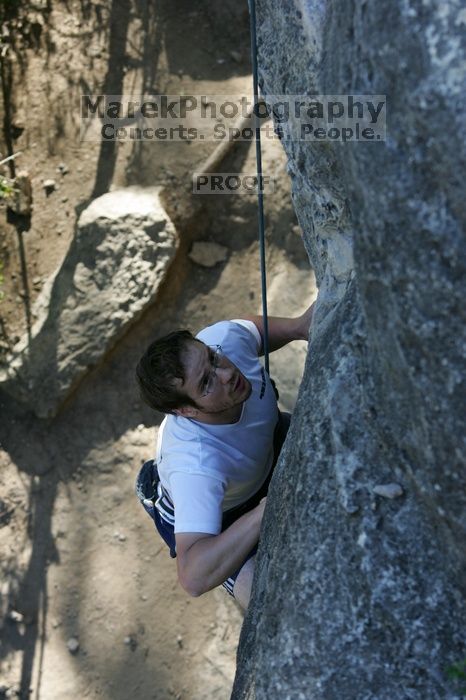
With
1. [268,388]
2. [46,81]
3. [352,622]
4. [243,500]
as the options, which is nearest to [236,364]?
[268,388]

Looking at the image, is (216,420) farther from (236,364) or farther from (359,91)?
(359,91)

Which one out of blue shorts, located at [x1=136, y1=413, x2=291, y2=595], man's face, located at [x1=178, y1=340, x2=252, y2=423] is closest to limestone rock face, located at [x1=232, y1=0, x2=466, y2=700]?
man's face, located at [x1=178, y1=340, x2=252, y2=423]

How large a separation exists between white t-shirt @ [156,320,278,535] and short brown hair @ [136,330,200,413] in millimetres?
Result: 82

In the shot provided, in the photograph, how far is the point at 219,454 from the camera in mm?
2078

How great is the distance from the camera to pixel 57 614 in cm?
394

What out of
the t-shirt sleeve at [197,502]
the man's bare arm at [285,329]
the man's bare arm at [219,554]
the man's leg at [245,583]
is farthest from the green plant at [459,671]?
the man's bare arm at [285,329]

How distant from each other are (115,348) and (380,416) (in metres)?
2.86

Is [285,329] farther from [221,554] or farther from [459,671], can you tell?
[459,671]

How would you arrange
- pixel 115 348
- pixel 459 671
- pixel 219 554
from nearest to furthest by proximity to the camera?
pixel 459 671
pixel 219 554
pixel 115 348

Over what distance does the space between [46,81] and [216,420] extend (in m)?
3.07

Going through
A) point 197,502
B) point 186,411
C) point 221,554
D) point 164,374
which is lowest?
point 221,554

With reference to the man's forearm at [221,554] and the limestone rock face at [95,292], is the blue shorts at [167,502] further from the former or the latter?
the limestone rock face at [95,292]

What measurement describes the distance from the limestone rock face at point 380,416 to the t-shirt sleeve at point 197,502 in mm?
224

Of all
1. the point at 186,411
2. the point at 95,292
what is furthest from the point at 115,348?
the point at 186,411
